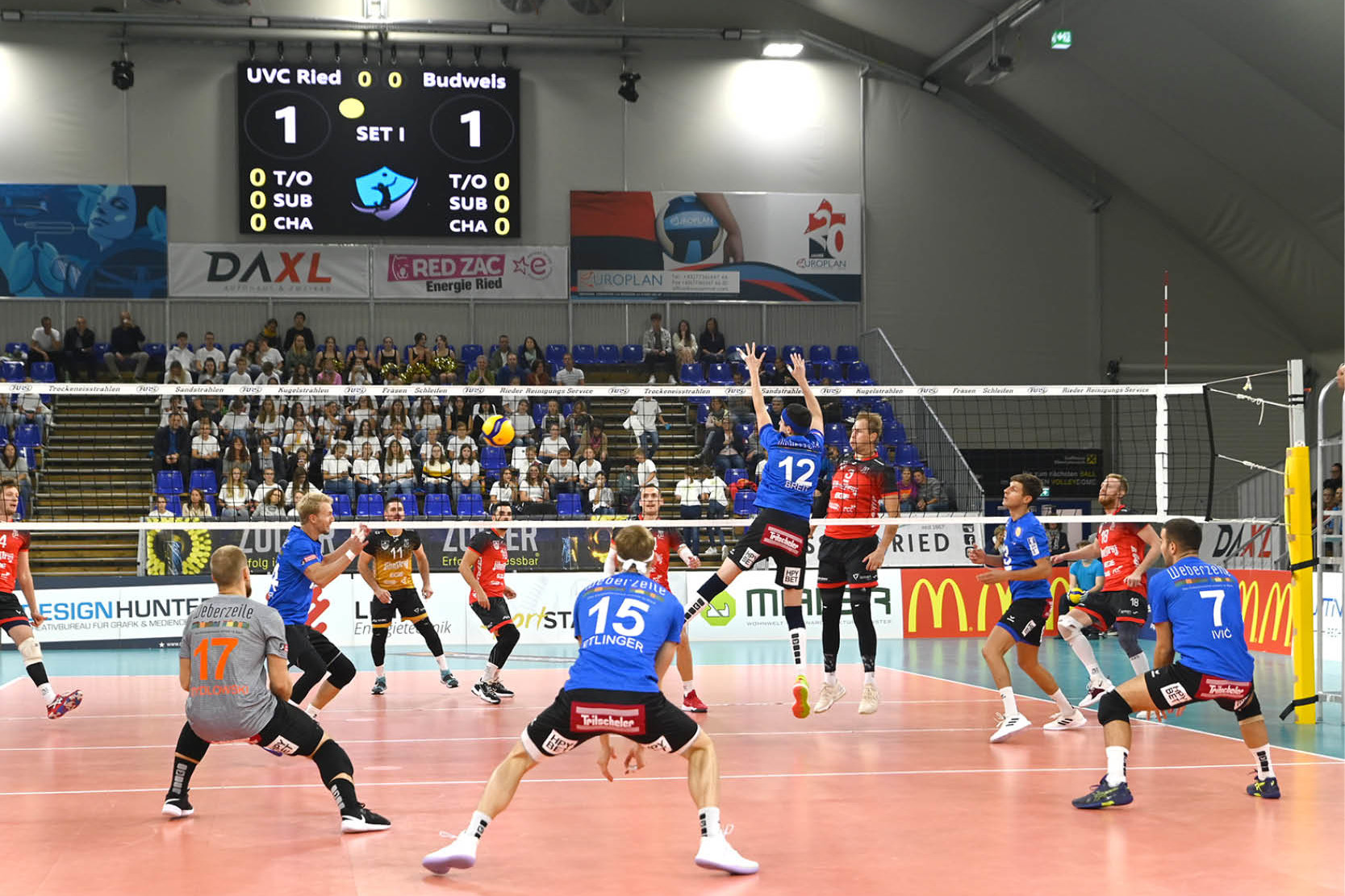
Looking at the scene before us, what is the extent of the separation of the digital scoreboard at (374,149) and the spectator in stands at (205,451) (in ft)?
16.9

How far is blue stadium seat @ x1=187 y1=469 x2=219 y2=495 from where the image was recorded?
1778 centimetres

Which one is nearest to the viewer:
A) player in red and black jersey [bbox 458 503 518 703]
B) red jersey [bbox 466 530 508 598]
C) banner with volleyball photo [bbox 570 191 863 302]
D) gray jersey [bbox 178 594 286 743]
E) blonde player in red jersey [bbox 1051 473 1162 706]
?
gray jersey [bbox 178 594 286 743]

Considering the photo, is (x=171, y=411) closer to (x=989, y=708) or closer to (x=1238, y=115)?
(x=989, y=708)

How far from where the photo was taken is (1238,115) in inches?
786

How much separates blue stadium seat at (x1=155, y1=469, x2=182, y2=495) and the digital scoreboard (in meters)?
5.84

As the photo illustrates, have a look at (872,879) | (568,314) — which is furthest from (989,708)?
(568,314)

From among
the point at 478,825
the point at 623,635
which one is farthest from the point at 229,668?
the point at 623,635

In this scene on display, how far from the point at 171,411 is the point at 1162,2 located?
51.0 feet

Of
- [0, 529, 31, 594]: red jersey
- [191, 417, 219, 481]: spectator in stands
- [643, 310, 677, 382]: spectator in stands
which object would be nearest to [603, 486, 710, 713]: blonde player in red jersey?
[0, 529, 31, 594]: red jersey

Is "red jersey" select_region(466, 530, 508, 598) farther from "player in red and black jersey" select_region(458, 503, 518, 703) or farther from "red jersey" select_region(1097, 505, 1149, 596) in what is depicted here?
"red jersey" select_region(1097, 505, 1149, 596)

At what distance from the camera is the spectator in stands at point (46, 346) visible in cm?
2106

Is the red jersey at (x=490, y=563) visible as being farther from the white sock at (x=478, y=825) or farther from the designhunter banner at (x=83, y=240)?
the designhunter banner at (x=83, y=240)

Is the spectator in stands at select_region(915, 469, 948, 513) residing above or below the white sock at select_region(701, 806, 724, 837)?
above

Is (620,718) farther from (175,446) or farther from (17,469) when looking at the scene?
(17,469)
